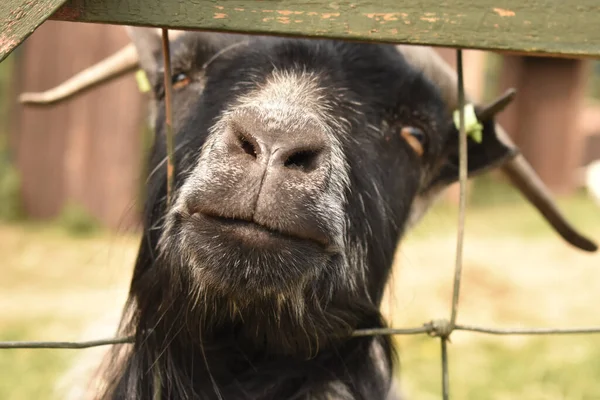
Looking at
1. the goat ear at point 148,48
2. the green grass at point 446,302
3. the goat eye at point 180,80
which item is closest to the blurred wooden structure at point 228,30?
the goat eye at point 180,80

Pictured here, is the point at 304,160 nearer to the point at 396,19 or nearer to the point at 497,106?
the point at 396,19

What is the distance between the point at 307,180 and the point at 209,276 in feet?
1.18

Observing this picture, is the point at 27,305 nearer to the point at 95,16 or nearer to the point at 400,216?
the point at 400,216

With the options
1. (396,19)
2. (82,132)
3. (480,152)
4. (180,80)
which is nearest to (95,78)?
(180,80)

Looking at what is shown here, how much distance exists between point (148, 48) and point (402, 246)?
167cm

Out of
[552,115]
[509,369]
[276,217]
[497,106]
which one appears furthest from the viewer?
[552,115]

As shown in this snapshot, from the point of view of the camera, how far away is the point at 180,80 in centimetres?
262

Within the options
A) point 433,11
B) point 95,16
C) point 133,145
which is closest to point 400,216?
point 433,11

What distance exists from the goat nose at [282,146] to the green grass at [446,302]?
1.12m

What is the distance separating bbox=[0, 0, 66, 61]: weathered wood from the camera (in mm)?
1430

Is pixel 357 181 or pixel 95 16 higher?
pixel 95 16

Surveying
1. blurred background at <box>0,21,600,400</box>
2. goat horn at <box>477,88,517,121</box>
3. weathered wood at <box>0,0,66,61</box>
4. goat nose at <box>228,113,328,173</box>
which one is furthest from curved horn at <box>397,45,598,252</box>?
weathered wood at <box>0,0,66,61</box>

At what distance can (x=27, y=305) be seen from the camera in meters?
7.08

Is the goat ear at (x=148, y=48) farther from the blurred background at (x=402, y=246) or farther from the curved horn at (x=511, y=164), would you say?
the curved horn at (x=511, y=164)
